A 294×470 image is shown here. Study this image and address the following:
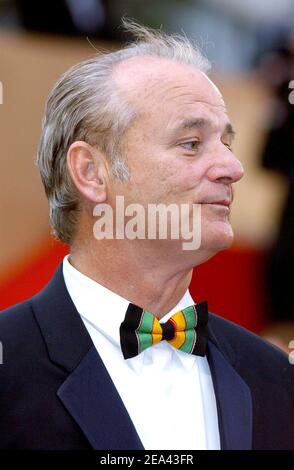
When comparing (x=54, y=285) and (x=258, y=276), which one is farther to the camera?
(x=258, y=276)

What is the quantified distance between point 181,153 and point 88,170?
0.91 ft

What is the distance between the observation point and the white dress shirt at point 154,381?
2211 millimetres

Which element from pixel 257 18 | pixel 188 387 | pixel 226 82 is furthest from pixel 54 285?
pixel 257 18

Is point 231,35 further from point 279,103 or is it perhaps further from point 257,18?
point 279,103

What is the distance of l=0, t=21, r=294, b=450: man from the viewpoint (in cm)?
213

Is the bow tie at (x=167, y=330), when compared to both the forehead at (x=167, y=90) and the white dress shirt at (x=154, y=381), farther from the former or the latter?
the forehead at (x=167, y=90)

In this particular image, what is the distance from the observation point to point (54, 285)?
238 centimetres

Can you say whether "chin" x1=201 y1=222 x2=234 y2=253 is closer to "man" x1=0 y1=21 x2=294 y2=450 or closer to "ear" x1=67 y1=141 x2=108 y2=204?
"man" x1=0 y1=21 x2=294 y2=450

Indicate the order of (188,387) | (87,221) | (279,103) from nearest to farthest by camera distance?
(188,387)
(87,221)
(279,103)

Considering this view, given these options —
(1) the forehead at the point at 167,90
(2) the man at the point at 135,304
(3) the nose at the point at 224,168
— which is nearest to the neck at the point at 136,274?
(2) the man at the point at 135,304

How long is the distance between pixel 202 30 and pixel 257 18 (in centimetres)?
43

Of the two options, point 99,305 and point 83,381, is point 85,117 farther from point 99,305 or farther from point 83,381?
point 83,381

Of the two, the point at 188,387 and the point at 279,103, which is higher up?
the point at 279,103
